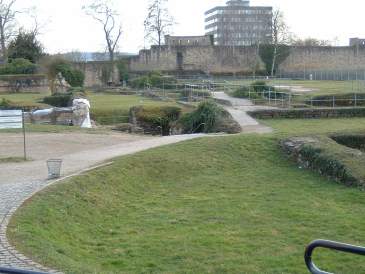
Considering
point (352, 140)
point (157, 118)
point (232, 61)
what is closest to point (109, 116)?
point (157, 118)

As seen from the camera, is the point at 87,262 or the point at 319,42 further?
the point at 319,42

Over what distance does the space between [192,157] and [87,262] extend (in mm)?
7409

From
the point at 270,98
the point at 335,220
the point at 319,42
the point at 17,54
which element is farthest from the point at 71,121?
the point at 319,42

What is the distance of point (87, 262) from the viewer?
713cm

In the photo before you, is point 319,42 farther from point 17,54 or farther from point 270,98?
point 270,98

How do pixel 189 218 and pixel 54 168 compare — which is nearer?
pixel 189 218

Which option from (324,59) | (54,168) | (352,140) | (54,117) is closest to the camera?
(54,168)

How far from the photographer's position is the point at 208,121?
21.1 meters

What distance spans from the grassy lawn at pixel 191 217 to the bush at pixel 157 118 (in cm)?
1013

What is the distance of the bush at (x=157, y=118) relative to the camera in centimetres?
2481

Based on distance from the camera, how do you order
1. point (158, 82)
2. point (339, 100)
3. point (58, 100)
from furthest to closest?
1. point (158, 82)
2. point (58, 100)
3. point (339, 100)

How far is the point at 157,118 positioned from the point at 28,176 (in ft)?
44.1

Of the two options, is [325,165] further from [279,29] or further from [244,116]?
[279,29]

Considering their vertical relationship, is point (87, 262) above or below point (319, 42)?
below
